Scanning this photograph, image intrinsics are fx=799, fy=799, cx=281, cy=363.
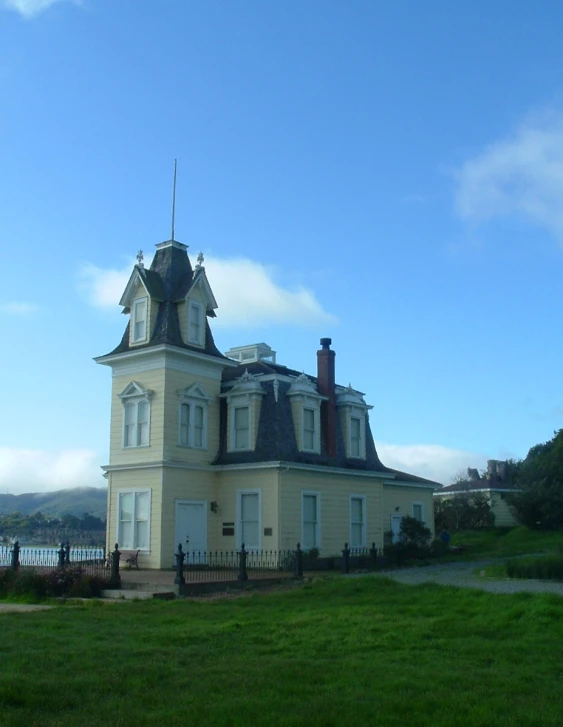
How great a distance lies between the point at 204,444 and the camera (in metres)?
30.7

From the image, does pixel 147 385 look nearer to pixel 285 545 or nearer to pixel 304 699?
pixel 285 545

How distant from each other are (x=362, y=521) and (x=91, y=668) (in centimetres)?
2443

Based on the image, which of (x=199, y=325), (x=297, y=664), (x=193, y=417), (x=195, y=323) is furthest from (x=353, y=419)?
(x=297, y=664)

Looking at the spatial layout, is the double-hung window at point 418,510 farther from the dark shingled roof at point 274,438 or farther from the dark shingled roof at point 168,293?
the dark shingled roof at point 168,293

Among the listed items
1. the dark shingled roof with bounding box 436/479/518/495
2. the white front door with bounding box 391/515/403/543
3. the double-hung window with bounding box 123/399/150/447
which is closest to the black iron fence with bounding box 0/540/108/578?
the double-hung window with bounding box 123/399/150/447

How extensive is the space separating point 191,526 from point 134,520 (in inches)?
82.5

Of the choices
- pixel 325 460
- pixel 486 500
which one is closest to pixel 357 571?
pixel 325 460

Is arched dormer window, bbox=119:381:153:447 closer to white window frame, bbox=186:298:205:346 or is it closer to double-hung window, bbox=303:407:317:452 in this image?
white window frame, bbox=186:298:205:346

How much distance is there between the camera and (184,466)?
96.0 feet

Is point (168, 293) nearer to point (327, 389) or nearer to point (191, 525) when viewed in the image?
point (327, 389)

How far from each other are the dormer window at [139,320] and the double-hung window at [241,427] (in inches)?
183

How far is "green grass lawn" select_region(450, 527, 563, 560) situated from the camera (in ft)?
121

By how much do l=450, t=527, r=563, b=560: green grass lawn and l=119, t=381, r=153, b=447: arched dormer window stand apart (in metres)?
14.3

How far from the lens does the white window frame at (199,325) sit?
3069 centimetres
